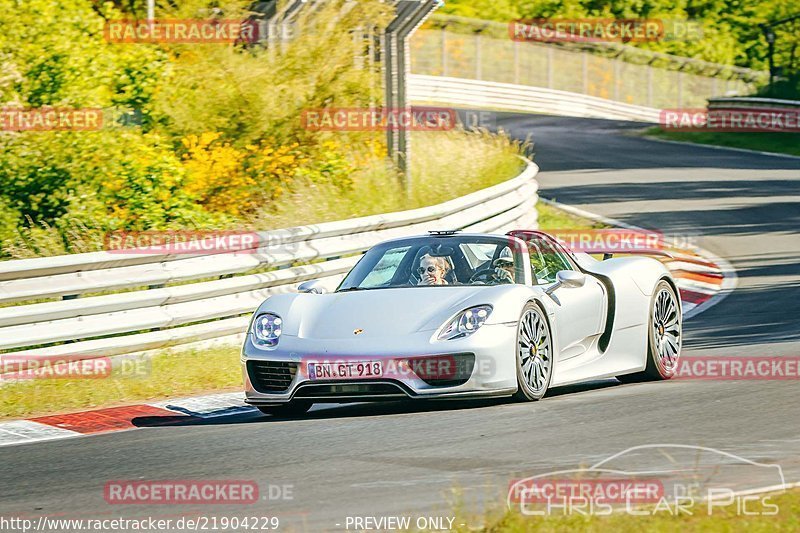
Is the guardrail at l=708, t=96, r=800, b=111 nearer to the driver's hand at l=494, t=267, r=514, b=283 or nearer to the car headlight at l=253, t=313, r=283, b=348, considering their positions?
the driver's hand at l=494, t=267, r=514, b=283

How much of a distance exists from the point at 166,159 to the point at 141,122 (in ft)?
8.29

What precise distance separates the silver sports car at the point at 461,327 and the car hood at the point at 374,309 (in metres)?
0.01

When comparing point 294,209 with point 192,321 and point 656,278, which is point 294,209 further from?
point 656,278

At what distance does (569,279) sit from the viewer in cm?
945

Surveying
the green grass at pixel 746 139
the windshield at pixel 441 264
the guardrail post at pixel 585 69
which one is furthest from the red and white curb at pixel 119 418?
the guardrail post at pixel 585 69

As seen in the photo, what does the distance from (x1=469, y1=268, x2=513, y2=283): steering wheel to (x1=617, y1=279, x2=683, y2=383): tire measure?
1528mm

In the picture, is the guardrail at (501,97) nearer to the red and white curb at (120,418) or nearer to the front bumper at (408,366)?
the red and white curb at (120,418)

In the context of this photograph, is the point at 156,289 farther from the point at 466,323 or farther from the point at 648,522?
the point at 648,522

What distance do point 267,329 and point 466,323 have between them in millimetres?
1363

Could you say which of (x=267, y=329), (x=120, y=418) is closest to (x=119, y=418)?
(x=120, y=418)

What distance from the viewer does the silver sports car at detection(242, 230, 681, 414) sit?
8438 mm

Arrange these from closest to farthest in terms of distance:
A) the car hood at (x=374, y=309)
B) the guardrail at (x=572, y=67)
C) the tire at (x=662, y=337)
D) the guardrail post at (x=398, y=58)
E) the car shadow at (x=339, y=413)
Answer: the car hood at (x=374, y=309) < the car shadow at (x=339, y=413) < the tire at (x=662, y=337) < the guardrail post at (x=398, y=58) < the guardrail at (x=572, y=67)

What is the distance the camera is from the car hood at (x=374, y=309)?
8625 mm

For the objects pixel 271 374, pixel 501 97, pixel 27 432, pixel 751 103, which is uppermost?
pixel 271 374
